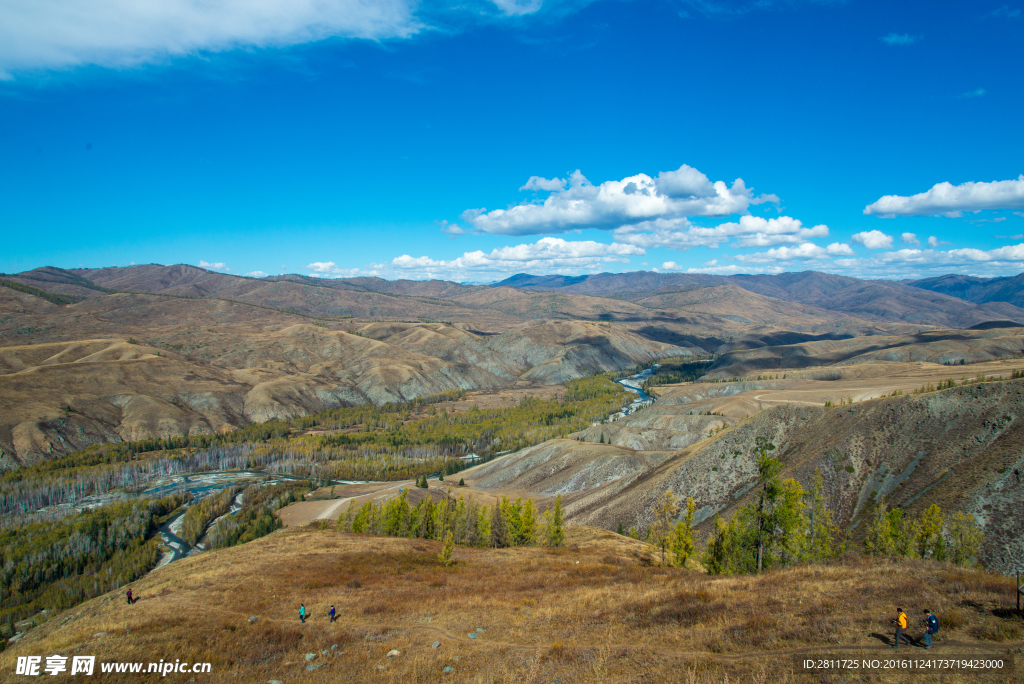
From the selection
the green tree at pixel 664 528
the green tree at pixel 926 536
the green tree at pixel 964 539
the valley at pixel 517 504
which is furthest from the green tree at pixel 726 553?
the green tree at pixel 964 539

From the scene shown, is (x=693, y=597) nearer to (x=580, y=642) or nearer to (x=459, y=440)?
(x=580, y=642)

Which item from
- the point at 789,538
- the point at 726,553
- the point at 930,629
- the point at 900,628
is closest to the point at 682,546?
the point at 726,553

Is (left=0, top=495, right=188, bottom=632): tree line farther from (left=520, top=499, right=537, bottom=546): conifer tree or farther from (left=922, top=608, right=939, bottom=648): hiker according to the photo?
(left=922, top=608, right=939, bottom=648): hiker

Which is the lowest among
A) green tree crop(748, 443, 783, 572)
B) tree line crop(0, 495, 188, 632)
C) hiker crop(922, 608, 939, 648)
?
tree line crop(0, 495, 188, 632)

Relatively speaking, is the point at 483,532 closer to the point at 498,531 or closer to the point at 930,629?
the point at 498,531

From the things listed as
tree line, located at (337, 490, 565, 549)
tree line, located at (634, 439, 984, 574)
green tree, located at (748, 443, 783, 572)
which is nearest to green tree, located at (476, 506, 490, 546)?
tree line, located at (337, 490, 565, 549)

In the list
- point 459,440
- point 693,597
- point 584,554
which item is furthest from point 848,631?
point 459,440

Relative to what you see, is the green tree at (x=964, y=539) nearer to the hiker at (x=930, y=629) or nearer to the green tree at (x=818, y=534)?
the green tree at (x=818, y=534)

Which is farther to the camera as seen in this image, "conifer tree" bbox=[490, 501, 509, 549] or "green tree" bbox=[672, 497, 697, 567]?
"conifer tree" bbox=[490, 501, 509, 549]

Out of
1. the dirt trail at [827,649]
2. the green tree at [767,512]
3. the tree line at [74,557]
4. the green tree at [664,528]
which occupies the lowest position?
the tree line at [74,557]
